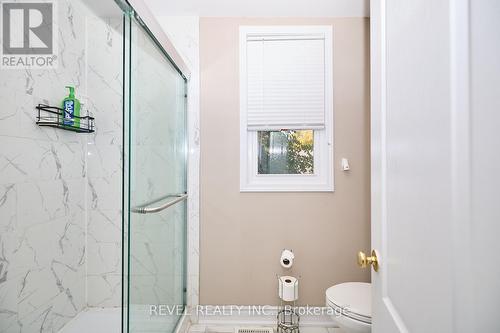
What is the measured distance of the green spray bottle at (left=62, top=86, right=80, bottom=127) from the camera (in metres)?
1.70

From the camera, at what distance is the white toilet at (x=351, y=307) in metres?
1.45

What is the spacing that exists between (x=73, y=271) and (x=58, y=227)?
35cm

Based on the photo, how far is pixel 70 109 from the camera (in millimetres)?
1719

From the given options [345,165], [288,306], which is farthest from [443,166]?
[288,306]

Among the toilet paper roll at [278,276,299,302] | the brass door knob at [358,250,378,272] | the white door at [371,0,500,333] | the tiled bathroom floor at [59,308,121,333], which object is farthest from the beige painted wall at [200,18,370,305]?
the white door at [371,0,500,333]

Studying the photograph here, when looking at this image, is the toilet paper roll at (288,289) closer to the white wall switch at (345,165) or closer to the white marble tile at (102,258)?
the white wall switch at (345,165)

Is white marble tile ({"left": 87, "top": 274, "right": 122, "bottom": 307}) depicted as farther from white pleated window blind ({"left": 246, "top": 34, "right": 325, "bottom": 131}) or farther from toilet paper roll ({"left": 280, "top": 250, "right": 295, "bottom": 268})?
white pleated window blind ({"left": 246, "top": 34, "right": 325, "bottom": 131})

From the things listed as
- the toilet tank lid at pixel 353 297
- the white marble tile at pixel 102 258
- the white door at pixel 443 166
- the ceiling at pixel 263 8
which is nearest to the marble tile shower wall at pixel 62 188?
the white marble tile at pixel 102 258

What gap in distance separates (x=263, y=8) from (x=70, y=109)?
1456 millimetres

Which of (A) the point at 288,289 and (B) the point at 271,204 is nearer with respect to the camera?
(A) the point at 288,289

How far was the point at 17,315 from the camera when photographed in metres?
1.49

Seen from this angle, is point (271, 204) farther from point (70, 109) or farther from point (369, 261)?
point (70, 109)

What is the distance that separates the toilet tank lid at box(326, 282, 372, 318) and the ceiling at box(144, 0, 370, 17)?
189 cm

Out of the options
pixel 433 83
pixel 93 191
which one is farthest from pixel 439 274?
pixel 93 191
